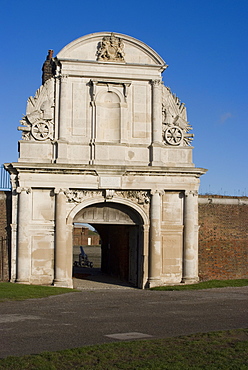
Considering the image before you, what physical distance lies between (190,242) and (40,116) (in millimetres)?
7640

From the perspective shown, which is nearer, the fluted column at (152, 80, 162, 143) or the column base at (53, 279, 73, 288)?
the column base at (53, 279, 73, 288)

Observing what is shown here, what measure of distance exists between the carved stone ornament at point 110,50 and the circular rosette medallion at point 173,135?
3346 mm

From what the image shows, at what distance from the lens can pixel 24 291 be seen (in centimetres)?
1800

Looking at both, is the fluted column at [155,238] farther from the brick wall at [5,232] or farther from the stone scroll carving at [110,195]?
the brick wall at [5,232]

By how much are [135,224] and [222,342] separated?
12.8m

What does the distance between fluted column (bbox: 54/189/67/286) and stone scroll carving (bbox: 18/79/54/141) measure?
2.38 meters

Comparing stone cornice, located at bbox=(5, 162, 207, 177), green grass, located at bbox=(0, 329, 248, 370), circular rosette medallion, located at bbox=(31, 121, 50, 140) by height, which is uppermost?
circular rosette medallion, located at bbox=(31, 121, 50, 140)

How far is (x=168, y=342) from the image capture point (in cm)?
935

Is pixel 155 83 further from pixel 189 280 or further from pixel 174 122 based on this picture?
pixel 189 280

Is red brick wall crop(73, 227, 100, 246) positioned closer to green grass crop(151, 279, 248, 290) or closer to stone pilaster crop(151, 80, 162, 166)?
green grass crop(151, 279, 248, 290)

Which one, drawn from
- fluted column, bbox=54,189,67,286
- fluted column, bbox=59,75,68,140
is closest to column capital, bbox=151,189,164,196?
fluted column, bbox=54,189,67,286

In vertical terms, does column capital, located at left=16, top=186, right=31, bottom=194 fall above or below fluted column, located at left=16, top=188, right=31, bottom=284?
above

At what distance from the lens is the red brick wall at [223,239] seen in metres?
22.7

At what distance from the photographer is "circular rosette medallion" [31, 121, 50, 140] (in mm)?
21406
